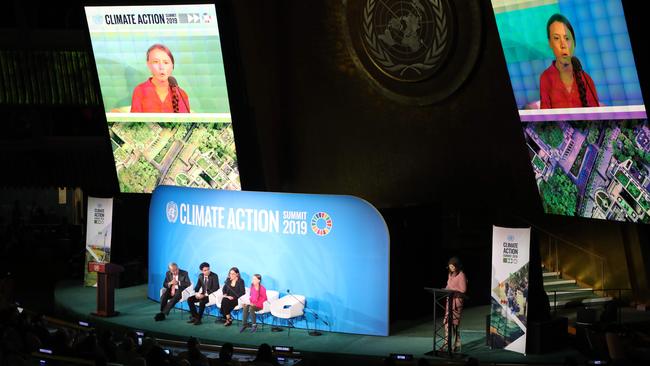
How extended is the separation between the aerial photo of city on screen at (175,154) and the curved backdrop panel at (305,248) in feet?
9.14

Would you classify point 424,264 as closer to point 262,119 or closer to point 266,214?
point 266,214

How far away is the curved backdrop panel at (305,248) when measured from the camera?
14.2 metres

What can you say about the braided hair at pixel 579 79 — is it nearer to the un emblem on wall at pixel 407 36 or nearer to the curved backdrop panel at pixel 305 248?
the curved backdrop panel at pixel 305 248

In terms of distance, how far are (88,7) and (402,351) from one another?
9.18 meters

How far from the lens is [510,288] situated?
13.1 meters

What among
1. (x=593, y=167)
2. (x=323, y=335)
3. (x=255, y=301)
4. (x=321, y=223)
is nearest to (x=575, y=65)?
(x=593, y=167)

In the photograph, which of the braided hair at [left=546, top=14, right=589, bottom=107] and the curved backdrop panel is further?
the curved backdrop panel

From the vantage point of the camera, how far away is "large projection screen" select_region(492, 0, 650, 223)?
12.5m

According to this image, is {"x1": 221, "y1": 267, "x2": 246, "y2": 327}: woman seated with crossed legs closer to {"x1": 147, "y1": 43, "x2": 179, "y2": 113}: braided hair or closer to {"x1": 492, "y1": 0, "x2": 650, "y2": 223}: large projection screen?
{"x1": 492, "y1": 0, "x2": 650, "y2": 223}: large projection screen

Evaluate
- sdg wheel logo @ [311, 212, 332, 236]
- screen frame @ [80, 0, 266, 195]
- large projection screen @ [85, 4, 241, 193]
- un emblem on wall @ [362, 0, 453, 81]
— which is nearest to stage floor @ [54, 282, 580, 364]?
sdg wheel logo @ [311, 212, 332, 236]

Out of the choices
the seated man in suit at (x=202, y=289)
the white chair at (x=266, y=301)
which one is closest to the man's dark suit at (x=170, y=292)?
the seated man in suit at (x=202, y=289)

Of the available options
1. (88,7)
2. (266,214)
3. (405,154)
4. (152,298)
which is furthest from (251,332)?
(88,7)

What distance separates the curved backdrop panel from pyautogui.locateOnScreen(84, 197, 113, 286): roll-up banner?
8.33 feet

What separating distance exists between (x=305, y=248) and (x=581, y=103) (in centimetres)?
438
